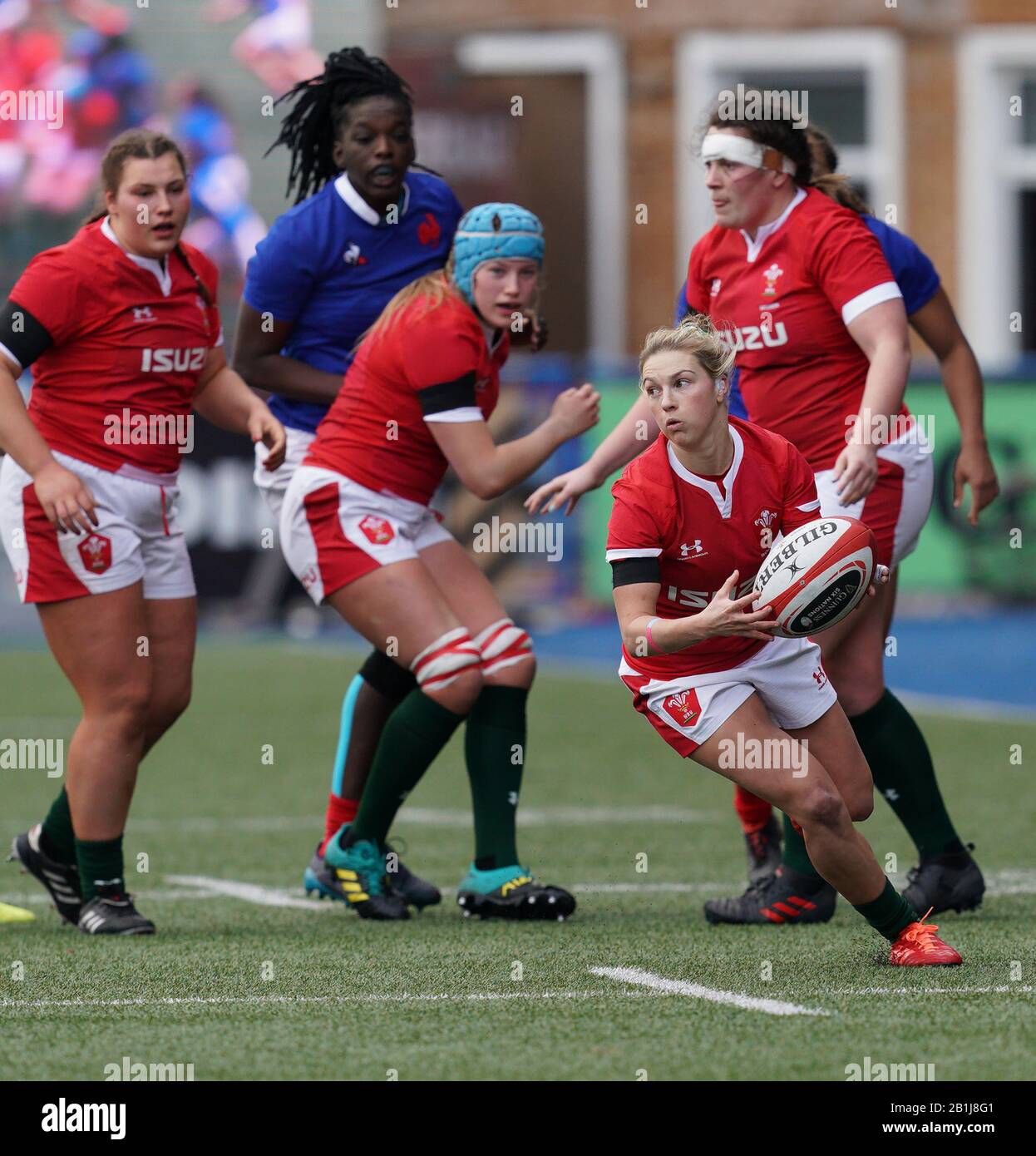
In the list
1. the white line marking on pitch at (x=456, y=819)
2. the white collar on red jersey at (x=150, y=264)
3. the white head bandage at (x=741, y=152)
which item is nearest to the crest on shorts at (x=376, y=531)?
the white collar on red jersey at (x=150, y=264)

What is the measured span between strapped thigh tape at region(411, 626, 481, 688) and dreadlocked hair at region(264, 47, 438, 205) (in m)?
1.51

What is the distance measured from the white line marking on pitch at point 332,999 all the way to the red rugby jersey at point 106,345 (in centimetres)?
176

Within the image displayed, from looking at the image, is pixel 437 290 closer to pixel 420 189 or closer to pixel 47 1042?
pixel 420 189

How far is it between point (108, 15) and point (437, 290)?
17.0 meters

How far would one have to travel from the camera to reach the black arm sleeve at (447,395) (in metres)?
6.48

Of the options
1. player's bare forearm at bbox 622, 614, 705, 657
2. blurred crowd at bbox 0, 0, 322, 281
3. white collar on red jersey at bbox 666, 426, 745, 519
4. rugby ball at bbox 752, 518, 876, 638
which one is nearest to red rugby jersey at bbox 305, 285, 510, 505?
white collar on red jersey at bbox 666, 426, 745, 519

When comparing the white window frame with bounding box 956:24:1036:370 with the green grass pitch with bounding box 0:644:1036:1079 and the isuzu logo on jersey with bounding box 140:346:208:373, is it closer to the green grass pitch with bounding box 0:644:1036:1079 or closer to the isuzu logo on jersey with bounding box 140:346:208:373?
the green grass pitch with bounding box 0:644:1036:1079

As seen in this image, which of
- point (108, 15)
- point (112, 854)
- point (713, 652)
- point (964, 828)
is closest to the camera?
point (713, 652)

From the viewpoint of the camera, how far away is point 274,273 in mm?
7012

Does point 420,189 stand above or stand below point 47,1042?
above

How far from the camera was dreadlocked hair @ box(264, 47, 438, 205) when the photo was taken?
7098mm

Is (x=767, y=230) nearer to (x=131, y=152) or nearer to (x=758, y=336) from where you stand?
(x=758, y=336)

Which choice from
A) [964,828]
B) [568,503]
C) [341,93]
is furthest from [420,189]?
[964,828]

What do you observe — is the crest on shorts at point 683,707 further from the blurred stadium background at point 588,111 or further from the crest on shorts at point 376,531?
the blurred stadium background at point 588,111
